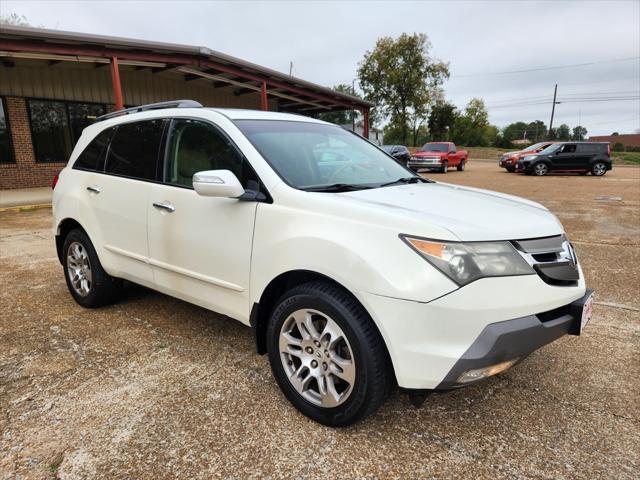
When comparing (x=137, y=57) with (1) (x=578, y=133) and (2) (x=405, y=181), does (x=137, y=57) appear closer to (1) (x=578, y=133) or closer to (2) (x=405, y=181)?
(2) (x=405, y=181)

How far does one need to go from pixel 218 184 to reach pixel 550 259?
179cm

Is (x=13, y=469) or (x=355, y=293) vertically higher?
(x=355, y=293)

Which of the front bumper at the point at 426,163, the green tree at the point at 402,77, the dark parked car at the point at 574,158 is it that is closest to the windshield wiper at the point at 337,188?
the front bumper at the point at 426,163

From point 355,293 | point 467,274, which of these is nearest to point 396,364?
point 355,293

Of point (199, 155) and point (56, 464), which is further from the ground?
point (199, 155)

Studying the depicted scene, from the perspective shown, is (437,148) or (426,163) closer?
(426,163)

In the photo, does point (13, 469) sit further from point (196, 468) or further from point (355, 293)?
point (355, 293)

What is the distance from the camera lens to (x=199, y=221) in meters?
2.82

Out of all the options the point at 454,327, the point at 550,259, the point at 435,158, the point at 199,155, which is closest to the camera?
the point at 454,327

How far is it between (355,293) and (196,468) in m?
1.09

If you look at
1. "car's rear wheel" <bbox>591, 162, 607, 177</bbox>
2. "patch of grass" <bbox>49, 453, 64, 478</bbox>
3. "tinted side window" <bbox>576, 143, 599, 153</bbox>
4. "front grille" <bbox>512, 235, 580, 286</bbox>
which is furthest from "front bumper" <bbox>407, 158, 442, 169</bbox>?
"patch of grass" <bbox>49, 453, 64, 478</bbox>

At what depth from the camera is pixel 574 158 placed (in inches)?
826

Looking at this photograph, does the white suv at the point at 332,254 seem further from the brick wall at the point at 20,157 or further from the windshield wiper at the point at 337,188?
the brick wall at the point at 20,157

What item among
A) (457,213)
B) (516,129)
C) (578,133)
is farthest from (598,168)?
(516,129)
